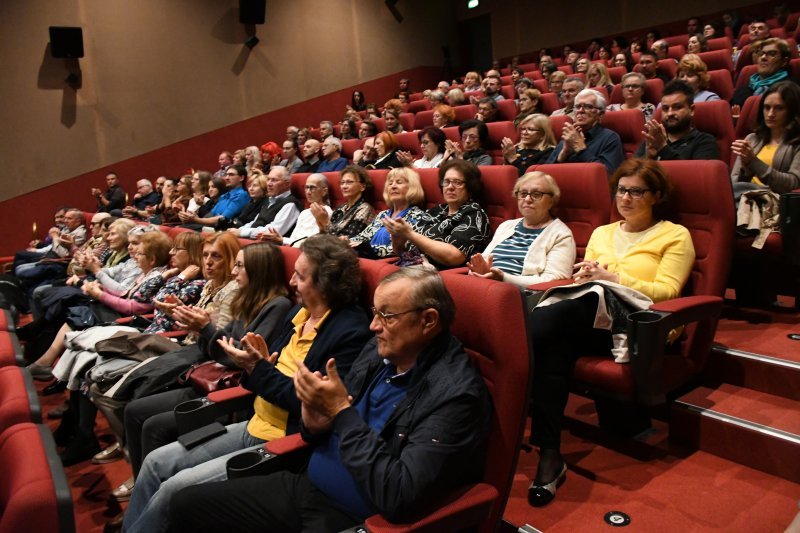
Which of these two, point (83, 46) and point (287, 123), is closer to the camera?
point (83, 46)

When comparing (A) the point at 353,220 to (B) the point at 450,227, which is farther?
(A) the point at 353,220

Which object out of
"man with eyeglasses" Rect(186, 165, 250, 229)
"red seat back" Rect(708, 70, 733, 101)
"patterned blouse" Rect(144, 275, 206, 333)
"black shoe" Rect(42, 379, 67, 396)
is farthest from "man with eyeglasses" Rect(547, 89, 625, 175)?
"black shoe" Rect(42, 379, 67, 396)

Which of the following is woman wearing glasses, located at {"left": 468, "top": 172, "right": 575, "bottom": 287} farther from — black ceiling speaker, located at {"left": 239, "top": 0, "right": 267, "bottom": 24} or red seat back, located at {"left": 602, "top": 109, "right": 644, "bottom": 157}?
black ceiling speaker, located at {"left": 239, "top": 0, "right": 267, "bottom": 24}

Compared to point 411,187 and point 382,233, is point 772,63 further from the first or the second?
point 382,233

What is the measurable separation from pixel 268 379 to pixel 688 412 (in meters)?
0.81

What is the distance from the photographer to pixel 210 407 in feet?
3.92

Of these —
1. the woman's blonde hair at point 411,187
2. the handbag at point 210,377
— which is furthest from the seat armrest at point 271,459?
the woman's blonde hair at point 411,187

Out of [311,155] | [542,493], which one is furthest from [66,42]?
[542,493]

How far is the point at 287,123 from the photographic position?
19.9ft

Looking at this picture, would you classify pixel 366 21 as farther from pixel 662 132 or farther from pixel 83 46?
pixel 662 132

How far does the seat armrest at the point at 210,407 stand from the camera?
3.85 feet

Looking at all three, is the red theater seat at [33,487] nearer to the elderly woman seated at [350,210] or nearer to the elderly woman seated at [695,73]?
the elderly woman seated at [350,210]

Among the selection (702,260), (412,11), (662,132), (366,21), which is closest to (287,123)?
(366,21)

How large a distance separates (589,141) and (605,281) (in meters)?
0.94
